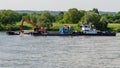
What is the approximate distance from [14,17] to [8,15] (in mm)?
5459

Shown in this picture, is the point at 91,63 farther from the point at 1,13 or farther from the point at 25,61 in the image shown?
the point at 1,13

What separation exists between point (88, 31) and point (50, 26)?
33.5 metres

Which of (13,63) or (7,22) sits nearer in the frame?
(13,63)

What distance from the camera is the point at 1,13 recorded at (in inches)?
6929

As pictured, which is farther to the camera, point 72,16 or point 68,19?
point 72,16

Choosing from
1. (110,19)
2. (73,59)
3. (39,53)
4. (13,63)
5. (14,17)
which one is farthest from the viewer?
(110,19)

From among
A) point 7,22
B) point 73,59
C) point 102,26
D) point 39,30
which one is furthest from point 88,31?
point 73,59

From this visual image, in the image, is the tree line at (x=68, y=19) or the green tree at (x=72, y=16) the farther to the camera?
the green tree at (x=72, y=16)

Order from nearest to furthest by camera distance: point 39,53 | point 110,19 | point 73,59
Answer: point 73,59, point 39,53, point 110,19

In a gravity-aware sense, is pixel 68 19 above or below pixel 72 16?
below

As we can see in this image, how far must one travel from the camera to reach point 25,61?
57.9 m

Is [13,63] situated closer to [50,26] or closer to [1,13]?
[50,26]

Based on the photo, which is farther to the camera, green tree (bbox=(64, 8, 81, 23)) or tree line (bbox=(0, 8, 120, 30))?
green tree (bbox=(64, 8, 81, 23))

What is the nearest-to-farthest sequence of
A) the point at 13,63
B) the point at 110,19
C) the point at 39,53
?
the point at 13,63
the point at 39,53
the point at 110,19
